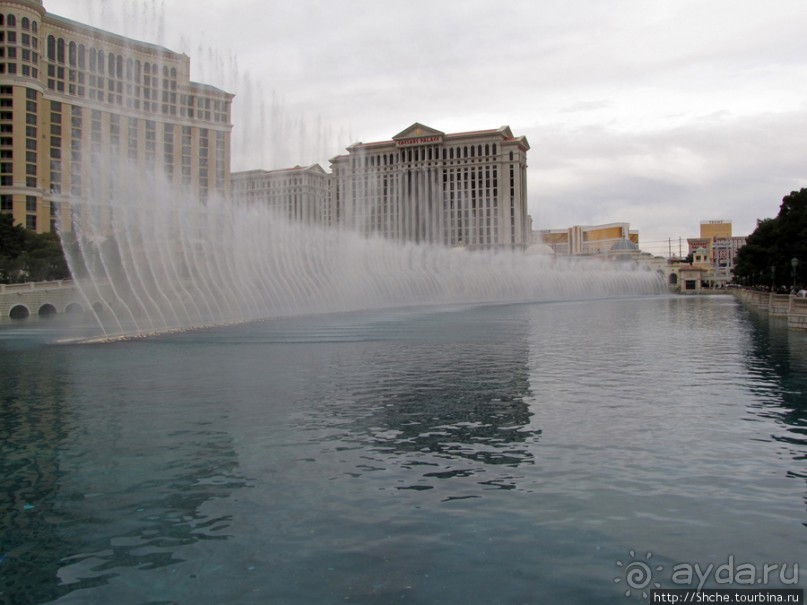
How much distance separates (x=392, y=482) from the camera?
900 cm

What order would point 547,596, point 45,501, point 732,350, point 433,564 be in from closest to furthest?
point 547,596 → point 433,564 → point 45,501 → point 732,350

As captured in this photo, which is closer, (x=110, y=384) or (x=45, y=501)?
(x=45, y=501)

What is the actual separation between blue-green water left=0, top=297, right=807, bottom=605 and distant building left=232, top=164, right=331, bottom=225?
48817 mm

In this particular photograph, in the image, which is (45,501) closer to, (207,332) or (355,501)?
(355,501)

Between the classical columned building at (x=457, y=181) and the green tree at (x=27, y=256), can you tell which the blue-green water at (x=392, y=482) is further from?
the classical columned building at (x=457, y=181)

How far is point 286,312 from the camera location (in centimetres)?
4594

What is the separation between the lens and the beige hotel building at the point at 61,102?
93062 millimetres

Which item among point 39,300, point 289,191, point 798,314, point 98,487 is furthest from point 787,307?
point 39,300

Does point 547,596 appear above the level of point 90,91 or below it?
below

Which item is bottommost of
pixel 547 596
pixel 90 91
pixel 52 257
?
pixel 547 596

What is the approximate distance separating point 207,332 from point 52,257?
47655mm

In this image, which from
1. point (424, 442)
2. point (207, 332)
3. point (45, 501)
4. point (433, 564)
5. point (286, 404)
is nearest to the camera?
point (433, 564)

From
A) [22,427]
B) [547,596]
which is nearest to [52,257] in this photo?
[22,427]

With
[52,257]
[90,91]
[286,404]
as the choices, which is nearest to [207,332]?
[286,404]
